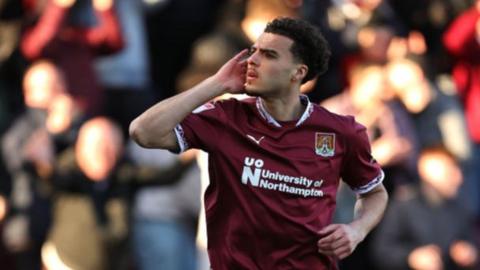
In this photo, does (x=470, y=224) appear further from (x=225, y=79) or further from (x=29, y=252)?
(x=225, y=79)

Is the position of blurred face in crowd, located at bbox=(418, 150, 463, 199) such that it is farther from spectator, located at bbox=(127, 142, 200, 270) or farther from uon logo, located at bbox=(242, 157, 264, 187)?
uon logo, located at bbox=(242, 157, 264, 187)

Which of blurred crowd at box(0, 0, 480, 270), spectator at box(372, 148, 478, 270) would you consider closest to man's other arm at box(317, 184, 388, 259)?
blurred crowd at box(0, 0, 480, 270)

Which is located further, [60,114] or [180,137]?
[60,114]

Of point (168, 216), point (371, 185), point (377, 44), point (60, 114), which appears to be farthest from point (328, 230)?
point (377, 44)

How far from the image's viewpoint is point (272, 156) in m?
6.83

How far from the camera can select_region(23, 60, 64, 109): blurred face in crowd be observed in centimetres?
1045

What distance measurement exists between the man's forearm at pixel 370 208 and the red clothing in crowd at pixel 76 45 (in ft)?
11.9

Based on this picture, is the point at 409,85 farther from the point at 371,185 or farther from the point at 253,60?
the point at 253,60

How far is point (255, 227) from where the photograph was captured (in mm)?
6777

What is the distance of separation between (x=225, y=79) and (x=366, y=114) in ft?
13.6

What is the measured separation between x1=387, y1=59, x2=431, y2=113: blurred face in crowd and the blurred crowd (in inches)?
0.4

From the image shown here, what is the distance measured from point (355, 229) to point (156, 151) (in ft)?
12.4

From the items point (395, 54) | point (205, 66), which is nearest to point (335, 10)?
point (395, 54)

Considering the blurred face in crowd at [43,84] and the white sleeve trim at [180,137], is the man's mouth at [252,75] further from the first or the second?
the blurred face in crowd at [43,84]
